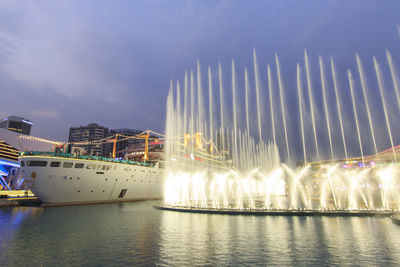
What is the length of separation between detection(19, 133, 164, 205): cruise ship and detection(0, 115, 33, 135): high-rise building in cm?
Result: 12505

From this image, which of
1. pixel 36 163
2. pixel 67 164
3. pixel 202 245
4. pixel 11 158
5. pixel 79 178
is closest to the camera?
pixel 202 245

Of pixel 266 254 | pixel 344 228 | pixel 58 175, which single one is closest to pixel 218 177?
pixel 58 175

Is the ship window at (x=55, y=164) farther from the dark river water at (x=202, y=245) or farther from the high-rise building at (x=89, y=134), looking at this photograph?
the high-rise building at (x=89, y=134)

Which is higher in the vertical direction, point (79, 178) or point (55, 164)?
point (55, 164)

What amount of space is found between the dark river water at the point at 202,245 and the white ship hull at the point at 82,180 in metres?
15.6

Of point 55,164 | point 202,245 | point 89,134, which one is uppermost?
point 89,134

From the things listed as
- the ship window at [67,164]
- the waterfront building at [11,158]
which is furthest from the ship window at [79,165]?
the waterfront building at [11,158]

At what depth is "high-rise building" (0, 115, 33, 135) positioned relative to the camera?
125 m

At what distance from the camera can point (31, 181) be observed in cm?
2895

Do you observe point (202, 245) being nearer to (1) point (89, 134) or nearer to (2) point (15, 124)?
(1) point (89, 134)

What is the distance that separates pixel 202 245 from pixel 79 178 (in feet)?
89.2

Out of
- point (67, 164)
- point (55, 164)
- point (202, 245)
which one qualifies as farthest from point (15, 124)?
point (202, 245)

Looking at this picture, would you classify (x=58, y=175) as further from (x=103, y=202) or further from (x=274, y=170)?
(x=274, y=170)

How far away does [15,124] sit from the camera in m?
134
